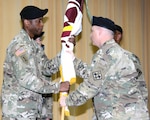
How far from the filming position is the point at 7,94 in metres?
3.03

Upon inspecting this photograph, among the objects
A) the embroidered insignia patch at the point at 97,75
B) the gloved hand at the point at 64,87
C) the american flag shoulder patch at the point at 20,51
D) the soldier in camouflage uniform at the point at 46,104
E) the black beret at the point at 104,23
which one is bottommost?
the soldier in camouflage uniform at the point at 46,104

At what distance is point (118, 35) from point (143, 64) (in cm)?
113

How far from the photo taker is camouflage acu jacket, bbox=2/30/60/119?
9.57 feet

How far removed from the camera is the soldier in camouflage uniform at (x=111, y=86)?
2.68 m

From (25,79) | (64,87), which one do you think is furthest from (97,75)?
(25,79)

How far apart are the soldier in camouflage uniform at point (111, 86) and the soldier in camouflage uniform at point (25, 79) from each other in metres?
0.34

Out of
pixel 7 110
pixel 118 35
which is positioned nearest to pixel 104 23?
pixel 118 35

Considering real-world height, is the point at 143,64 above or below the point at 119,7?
below

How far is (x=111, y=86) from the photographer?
2.74m

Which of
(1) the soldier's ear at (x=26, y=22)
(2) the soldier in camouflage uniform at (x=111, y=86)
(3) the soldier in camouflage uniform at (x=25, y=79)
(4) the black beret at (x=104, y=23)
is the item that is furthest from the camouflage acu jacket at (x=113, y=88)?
(1) the soldier's ear at (x=26, y=22)

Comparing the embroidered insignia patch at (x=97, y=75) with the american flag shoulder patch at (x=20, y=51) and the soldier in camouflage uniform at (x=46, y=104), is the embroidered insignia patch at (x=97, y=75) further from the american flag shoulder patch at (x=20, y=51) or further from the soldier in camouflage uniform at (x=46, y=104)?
the soldier in camouflage uniform at (x=46, y=104)

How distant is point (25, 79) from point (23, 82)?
34 millimetres

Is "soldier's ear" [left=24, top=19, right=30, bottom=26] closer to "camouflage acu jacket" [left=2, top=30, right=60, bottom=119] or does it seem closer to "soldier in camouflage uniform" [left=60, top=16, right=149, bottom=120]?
"camouflage acu jacket" [left=2, top=30, right=60, bottom=119]

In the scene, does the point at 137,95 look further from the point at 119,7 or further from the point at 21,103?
the point at 119,7
